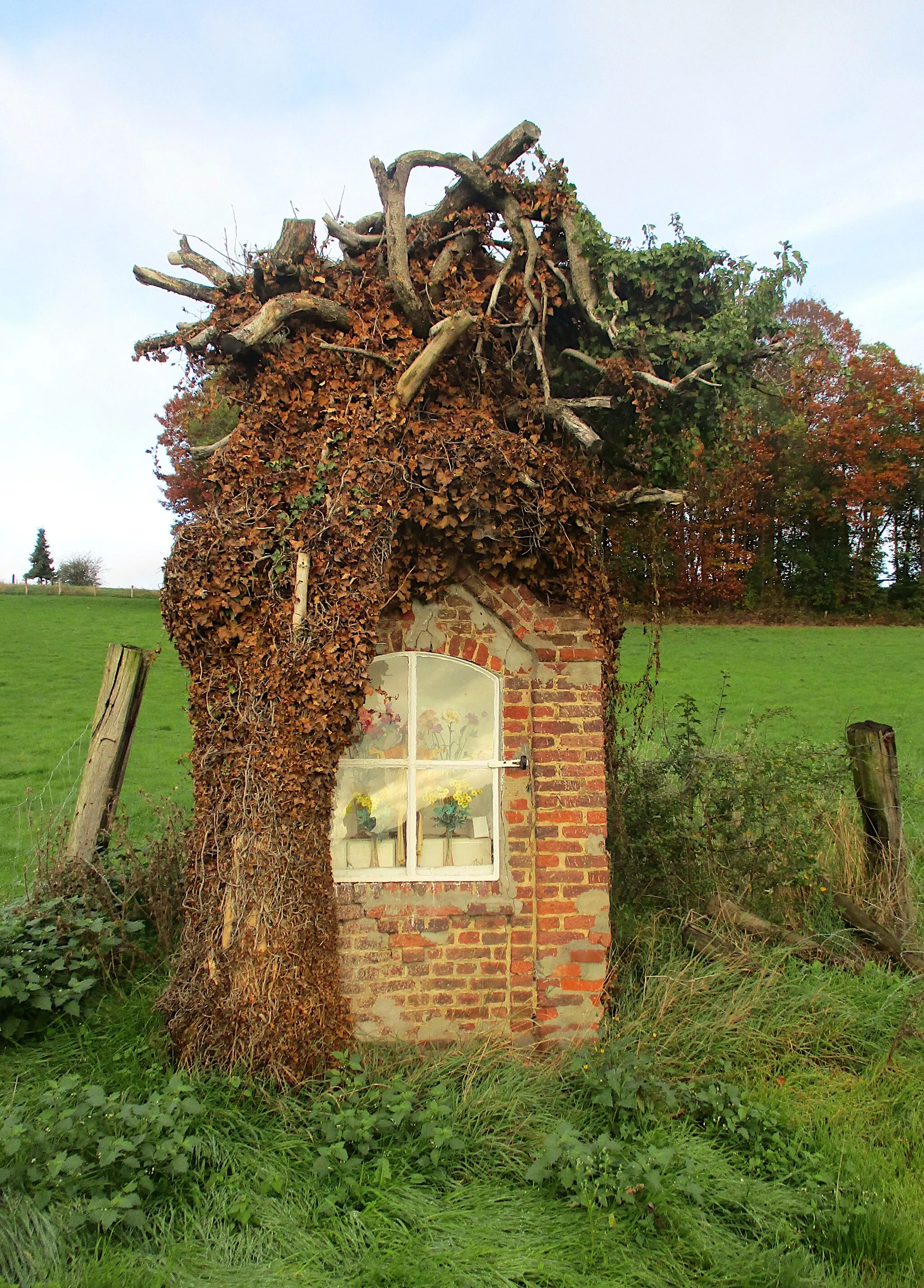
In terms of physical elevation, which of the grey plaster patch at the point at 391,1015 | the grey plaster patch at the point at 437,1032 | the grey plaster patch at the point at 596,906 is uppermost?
the grey plaster patch at the point at 596,906

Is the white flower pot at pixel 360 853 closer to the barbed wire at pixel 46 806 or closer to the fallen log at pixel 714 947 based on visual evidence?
the barbed wire at pixel 46 806

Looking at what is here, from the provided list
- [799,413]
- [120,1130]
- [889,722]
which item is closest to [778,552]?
[799,413]

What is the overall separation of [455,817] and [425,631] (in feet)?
3.73

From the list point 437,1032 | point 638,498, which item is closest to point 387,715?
point 437,1032

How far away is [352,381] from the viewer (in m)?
4.98

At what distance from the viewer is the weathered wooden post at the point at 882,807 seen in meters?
6.05

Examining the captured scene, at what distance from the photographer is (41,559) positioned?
5478 centimetres

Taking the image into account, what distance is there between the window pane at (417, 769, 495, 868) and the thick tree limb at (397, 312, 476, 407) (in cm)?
221

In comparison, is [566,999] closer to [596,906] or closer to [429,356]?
[596,906]

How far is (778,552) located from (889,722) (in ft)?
54.9

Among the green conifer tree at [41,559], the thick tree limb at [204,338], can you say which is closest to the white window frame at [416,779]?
the thick tree limb at [204,338]

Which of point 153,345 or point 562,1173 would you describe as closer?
point 562,1173

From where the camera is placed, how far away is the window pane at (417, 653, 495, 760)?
507 cm

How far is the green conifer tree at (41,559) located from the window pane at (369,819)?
55.4m
